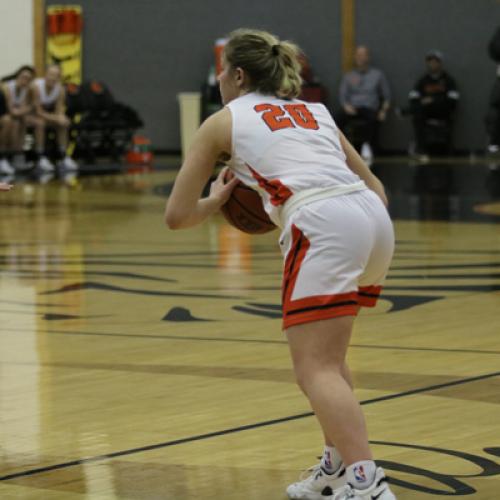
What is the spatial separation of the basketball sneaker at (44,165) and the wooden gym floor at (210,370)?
8.93 meters

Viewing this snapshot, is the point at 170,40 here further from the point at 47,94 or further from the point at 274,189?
the point at 274,189

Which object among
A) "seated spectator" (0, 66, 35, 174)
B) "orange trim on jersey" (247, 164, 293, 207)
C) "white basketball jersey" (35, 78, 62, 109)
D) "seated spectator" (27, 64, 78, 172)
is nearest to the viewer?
"orange trim on jersey" (247, 164, 293, 207)

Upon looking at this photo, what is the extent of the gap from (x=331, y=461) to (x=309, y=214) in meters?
0.68

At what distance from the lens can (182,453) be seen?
414 cm

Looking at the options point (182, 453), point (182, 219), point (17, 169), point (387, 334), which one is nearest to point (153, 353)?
point (387, 334)

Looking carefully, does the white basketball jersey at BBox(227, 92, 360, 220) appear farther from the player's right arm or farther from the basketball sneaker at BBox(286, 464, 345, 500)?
the basketball sneaker at BBox(286, 464, 345, 500)

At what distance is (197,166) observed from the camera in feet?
12.0

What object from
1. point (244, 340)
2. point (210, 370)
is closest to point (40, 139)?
point (244, 340)

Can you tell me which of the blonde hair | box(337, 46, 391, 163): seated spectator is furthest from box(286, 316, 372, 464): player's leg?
box(337, 46, 391, 163): seated spectator

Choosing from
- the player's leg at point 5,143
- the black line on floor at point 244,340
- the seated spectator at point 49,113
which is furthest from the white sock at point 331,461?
the seated spectator at point 49,113

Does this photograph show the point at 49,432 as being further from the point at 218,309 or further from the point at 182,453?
the point at 218,309

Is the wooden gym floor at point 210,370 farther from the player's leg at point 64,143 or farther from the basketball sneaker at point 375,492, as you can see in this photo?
the player's leg at point 64,143

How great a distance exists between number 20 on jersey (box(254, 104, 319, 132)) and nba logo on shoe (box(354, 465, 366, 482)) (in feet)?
2.93

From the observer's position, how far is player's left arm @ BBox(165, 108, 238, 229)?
11.9 feet
